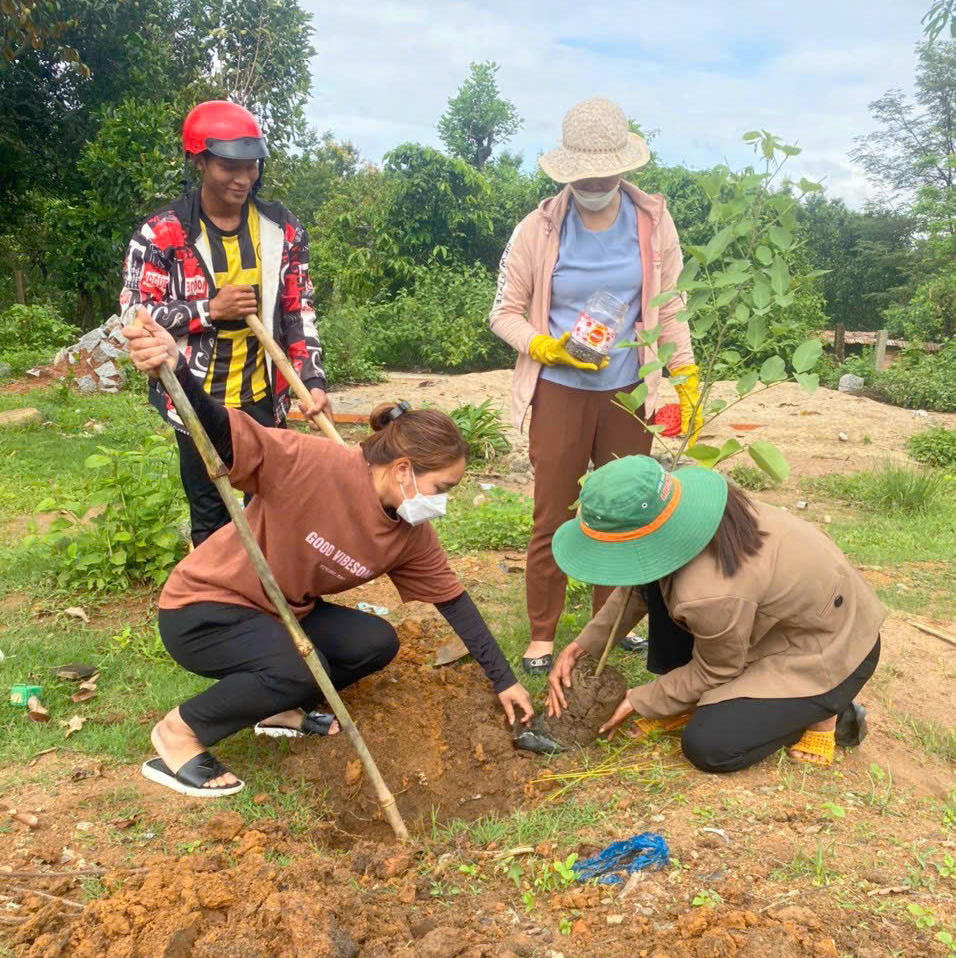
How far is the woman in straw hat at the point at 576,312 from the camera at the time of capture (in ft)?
10.7

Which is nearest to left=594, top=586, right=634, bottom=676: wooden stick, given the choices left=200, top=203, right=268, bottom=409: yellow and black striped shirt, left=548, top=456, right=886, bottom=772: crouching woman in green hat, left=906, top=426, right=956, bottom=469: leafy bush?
left=548, top=456, right=886, bottom=772: crouching woman in green hat

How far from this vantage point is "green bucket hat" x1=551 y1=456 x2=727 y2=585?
239 centimetres

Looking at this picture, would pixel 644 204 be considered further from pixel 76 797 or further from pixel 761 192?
pixel 76 797

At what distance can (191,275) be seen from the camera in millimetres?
3143

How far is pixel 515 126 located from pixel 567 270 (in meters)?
16.1

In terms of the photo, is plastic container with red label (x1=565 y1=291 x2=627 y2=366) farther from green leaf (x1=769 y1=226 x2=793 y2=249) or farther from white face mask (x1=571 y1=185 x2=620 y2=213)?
green leaf (x1=769 y1=226 x2=793 y2=249)

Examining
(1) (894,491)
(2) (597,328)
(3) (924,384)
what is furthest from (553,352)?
(3) (924,384)

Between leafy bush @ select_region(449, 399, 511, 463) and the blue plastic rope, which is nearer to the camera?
the blue plastic rope

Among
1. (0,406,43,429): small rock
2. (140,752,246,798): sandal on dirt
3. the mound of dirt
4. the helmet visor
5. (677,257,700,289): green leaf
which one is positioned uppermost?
the helmet visor

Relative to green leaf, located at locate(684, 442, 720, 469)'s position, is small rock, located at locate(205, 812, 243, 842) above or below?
below

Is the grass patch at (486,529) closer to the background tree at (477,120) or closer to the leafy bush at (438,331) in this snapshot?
the leafy bush at (438,331)

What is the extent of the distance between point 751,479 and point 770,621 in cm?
452

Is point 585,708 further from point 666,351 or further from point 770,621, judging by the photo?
point 666,351

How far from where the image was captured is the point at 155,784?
2723 millimetres
